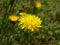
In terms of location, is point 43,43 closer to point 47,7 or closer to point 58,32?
point 58,32

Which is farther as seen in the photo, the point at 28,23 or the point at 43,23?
the point at 43,23

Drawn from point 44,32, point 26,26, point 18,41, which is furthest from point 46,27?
point 26,26

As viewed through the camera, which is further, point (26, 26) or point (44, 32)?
point (44, 32)

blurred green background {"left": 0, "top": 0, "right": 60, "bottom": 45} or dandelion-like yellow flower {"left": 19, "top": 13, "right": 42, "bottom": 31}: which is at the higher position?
dandelion-like yellow flower {"left": 19, "top": 13, "right": 42, "bottom": 31}

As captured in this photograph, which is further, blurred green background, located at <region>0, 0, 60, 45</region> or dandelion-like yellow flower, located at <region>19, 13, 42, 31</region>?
blurred green background, located at <region>0, 0, 60, 45</region>

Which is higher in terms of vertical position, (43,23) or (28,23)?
(28,23)

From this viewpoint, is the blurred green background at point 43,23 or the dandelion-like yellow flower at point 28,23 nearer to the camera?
the dandelion-like yellow flower at point 28,23

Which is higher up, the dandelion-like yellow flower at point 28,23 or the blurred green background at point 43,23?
the dandelion-like yellow flower at point 28,23

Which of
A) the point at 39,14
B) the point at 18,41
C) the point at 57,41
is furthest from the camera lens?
the point at 39,14

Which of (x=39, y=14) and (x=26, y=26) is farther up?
(x=26, y=26)

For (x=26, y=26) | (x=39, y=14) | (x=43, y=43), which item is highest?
(x=26, y=26)

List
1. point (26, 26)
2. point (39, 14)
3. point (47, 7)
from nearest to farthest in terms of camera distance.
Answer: point (26, 26)
point (39, 14)
point (47, 7)
